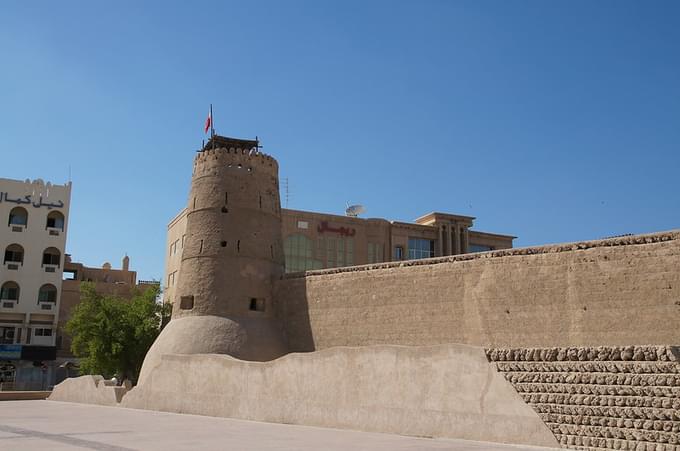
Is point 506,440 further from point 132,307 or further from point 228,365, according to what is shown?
point 132,307

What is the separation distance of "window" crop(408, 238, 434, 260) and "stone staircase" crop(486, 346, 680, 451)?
32326mm

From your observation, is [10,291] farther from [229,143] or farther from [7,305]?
[229,143]

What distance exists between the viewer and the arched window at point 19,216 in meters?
38.1

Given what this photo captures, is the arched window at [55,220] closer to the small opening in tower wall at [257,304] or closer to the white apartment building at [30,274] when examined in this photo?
the white apartment building at [30,274]

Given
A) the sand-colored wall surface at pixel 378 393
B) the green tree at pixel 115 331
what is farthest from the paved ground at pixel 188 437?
the green tree at pixel 115 331

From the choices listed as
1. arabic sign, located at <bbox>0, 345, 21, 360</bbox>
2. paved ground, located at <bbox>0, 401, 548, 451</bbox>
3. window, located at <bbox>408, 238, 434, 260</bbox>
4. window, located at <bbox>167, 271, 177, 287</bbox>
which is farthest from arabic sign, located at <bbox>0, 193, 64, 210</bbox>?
paved ground, located at <bbox>0, 401, 548, 451</bbox>

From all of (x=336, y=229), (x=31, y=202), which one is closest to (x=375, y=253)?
(x=336, y=229)

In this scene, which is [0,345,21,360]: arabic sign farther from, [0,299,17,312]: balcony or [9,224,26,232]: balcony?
[9,224,26,232]: balcony

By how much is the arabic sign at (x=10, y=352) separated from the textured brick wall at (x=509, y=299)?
2162 cm

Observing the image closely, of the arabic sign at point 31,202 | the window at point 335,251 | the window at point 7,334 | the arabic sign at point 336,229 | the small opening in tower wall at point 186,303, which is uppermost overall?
the arabic sign at point 31,202

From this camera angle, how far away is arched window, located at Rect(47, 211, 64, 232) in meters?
39.2

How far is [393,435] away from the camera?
1142cm

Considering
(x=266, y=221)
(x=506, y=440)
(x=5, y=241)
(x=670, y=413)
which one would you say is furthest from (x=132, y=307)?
(x=670, y=413)

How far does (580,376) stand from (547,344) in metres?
5.03
